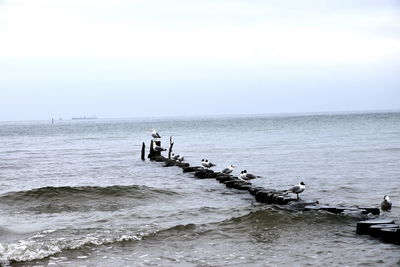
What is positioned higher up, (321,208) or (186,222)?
(321,208)

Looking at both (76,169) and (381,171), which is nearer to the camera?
(381,171)

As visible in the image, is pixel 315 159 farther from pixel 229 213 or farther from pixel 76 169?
pixel 229 213

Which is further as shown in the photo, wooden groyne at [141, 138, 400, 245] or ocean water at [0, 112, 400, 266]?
wooden groyne at [141, 138, 400, 245]

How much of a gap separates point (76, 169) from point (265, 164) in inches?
426

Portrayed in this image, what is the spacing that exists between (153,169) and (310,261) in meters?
20.9

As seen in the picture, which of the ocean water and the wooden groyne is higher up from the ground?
the wooden groyne

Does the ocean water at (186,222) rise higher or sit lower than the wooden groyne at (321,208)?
lower

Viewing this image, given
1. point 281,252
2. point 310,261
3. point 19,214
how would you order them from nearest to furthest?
point 310,261 → point 281,252 → point 19,214

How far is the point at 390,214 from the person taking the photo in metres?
14.2

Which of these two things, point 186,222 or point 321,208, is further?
point 321,208

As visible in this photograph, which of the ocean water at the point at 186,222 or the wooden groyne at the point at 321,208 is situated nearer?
the ocean water at the point at 186,222

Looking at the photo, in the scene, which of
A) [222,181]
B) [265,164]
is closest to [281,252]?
[222,181]

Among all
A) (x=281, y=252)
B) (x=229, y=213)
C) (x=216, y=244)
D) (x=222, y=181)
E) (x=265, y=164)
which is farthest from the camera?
(x=265, y=164)

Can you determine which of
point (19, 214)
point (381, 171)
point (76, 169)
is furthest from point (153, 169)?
point (19, 214)
